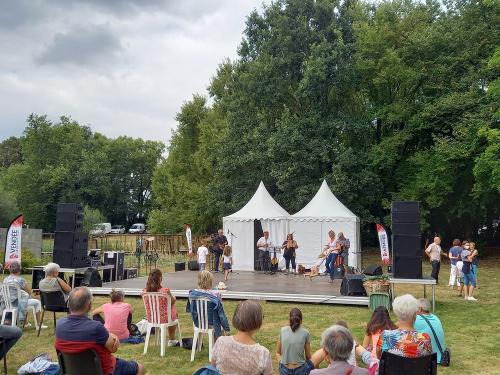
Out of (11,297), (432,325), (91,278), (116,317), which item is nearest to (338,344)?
(432,325)

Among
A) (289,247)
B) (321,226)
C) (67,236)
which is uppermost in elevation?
(321,226)

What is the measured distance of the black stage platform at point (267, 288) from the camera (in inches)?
396

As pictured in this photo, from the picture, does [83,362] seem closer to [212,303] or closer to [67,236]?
[212,303]

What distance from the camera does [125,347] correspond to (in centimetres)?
650

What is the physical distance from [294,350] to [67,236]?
7484mm

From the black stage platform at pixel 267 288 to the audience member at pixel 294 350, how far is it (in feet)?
17.9

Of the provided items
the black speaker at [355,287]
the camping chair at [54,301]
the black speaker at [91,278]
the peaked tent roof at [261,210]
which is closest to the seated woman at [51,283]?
the camping chair at [54,301]

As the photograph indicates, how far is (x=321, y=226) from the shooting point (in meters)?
16.8

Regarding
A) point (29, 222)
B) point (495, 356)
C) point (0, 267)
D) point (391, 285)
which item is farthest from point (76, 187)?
point (495, 356)

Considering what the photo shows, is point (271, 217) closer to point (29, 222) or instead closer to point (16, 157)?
A: point (29, 222)

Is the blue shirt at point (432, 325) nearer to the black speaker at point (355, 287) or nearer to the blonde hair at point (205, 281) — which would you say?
the blonde hair at point (205, 281)

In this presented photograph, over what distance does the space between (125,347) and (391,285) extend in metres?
5.37

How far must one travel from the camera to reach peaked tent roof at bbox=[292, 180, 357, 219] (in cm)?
1608

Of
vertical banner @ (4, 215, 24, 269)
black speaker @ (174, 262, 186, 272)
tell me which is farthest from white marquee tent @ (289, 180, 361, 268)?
vertical banner @ (4, 215, 24, 269)
